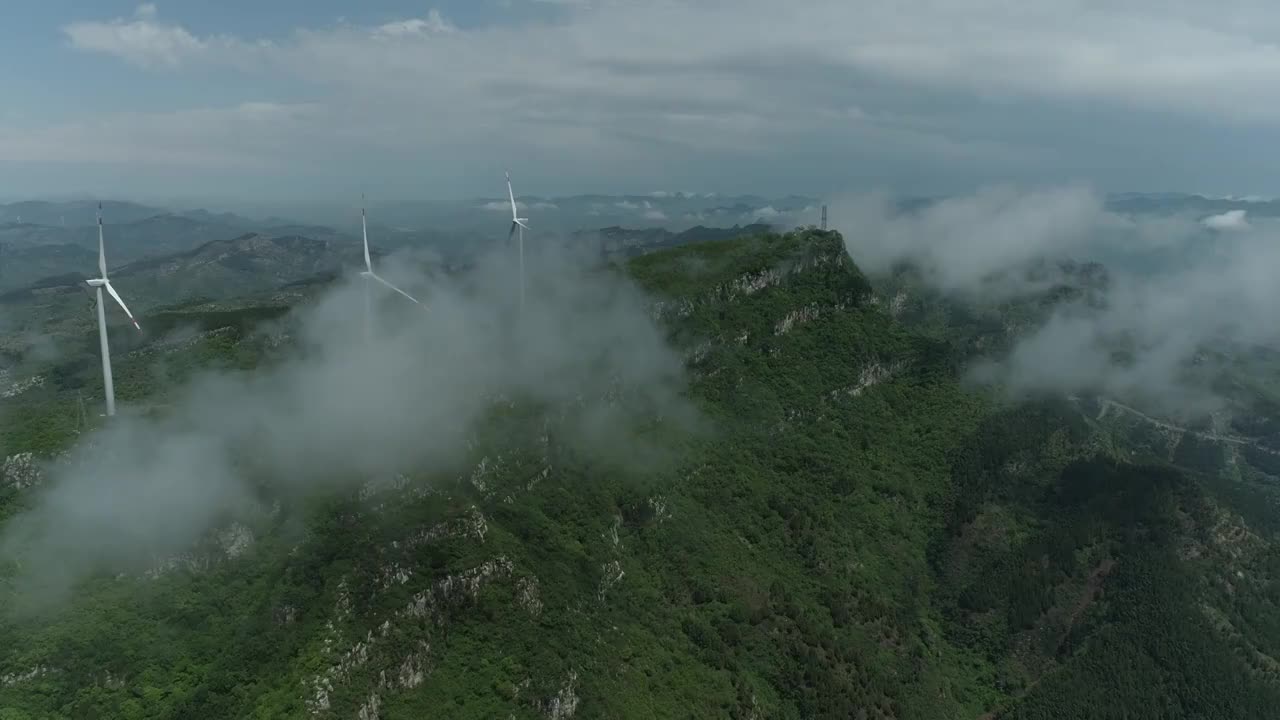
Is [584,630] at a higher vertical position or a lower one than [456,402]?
lower

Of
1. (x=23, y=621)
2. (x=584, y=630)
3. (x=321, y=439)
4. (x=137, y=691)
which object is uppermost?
(x=321, y=439)

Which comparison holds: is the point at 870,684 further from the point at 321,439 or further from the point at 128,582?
the point at 128,582

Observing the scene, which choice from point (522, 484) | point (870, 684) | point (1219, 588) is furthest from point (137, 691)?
point (1219, 588)

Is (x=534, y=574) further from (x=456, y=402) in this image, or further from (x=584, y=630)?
(x=456, y=402)

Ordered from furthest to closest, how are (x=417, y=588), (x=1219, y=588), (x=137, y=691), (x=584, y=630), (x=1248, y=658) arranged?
(x=1219, y=588) < (x=1248, y=658) < (x=584, y=630) < (x=417, y=588) < (x=137, y=691)

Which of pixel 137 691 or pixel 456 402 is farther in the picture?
pixel 456 402

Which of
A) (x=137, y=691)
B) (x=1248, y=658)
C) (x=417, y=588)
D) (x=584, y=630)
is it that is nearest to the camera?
(x=137, y=691)

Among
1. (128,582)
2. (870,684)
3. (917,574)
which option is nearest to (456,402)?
(128,582)
